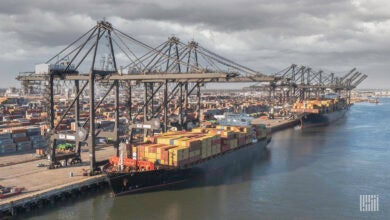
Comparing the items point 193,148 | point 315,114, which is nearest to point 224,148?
point 193,148

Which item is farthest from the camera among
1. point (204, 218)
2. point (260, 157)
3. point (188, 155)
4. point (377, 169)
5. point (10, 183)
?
point (260, 157)

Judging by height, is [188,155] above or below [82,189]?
above

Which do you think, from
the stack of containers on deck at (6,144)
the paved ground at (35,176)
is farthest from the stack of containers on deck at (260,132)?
the stack of containers on deck at (6,144)

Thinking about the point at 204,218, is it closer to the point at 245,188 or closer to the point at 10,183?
the point at 245,188

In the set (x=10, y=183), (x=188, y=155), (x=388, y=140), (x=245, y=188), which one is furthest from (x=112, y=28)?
(x=388, y=140)

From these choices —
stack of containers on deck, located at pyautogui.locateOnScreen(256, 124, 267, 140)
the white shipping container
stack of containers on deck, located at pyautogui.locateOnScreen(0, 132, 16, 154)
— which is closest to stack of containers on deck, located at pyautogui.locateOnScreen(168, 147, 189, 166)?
the white shipping container

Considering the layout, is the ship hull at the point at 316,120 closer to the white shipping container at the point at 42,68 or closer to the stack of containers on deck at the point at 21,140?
the stack of containers on deck at the point at 21,140

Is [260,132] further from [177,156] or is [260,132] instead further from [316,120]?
[316,120]
